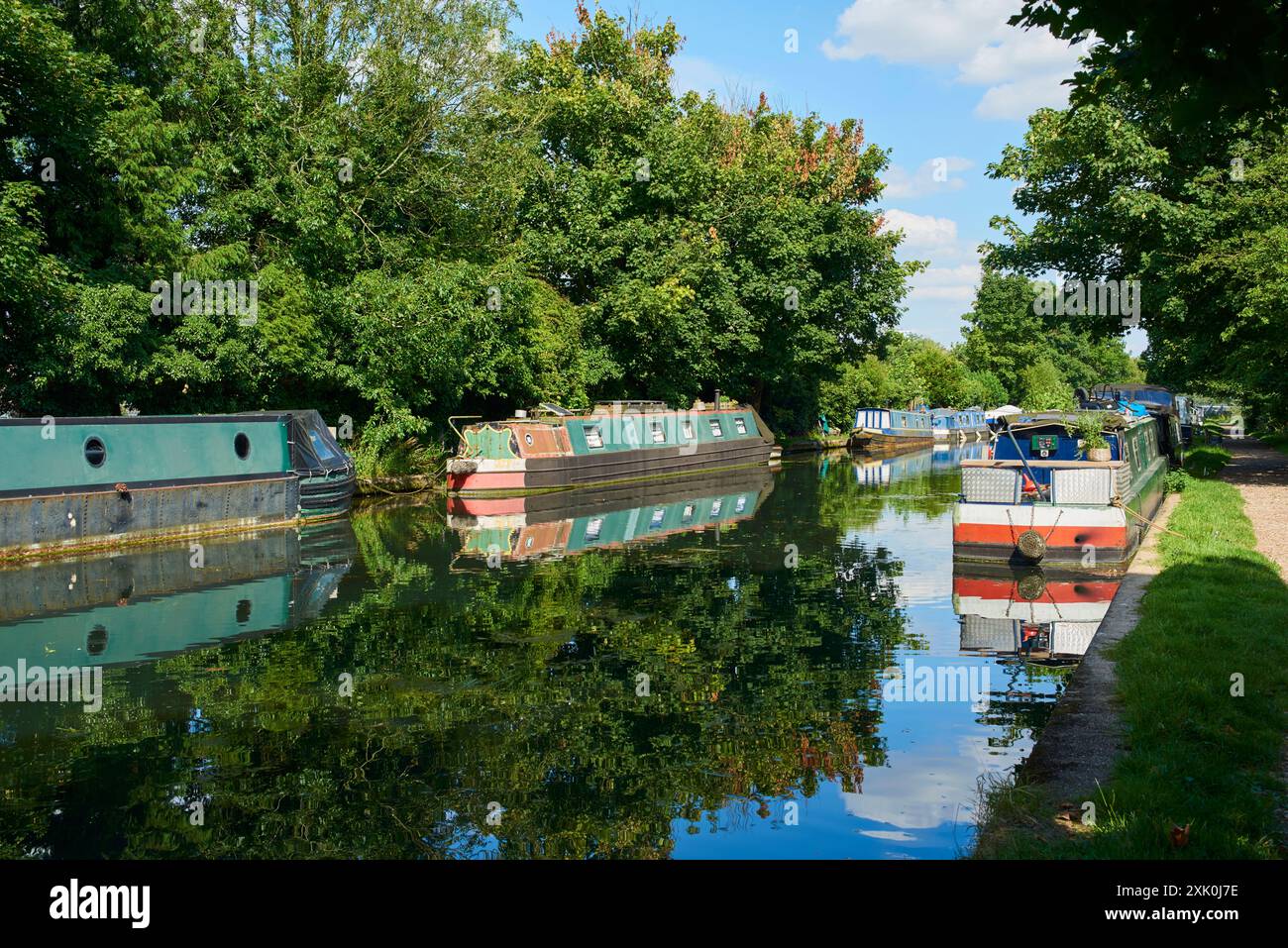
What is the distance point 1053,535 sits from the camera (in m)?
15.4

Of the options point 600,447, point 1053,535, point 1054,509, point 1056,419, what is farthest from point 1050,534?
point 600,447

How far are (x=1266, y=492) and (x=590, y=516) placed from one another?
1543 cm

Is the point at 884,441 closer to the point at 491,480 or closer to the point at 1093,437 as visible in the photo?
the point at 491,480

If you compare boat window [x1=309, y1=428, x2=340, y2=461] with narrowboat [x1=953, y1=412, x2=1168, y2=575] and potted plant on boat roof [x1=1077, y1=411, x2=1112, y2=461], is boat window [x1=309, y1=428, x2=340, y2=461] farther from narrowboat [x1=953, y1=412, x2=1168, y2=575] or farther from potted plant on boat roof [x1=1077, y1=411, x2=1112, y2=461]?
potted plant on boat roof [x1=1077, y1=411, x2=1112, y2=461]

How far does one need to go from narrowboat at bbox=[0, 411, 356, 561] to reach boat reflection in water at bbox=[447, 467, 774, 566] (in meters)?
3.50

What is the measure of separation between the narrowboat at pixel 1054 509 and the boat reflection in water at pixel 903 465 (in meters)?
15.9

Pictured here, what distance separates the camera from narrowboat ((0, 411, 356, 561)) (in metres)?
16.8

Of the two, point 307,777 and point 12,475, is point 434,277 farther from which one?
point 307,777

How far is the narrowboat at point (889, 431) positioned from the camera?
165 feet

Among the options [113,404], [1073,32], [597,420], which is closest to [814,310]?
[597,420]

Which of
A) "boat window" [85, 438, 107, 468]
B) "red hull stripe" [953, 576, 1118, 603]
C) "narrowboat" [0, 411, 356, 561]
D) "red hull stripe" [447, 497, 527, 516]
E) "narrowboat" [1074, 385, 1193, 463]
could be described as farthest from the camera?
"red hull stripe" [447, 497, 527, 516]

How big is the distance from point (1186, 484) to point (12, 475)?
24253 millimetres

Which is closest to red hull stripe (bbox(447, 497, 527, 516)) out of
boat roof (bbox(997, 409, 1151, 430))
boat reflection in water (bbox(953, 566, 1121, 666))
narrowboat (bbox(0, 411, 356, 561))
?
narrowboat (bbox(0, 411, 356, 561))
